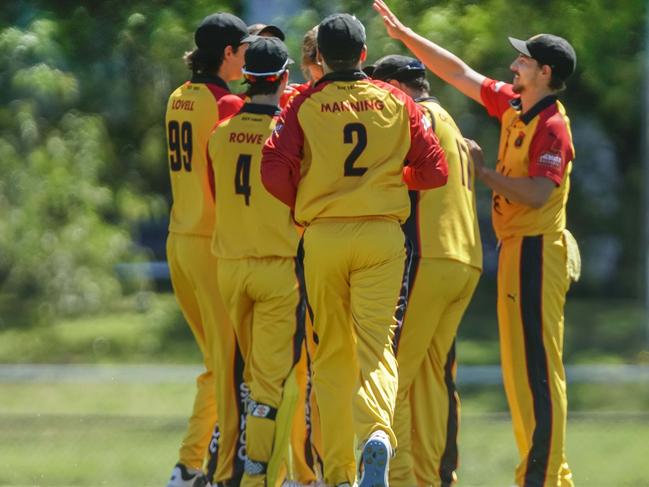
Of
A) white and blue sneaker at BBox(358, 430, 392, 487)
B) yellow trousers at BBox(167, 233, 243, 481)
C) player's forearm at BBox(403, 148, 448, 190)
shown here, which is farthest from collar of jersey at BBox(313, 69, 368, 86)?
white and blue sneaker at BBox(358, 430, 392, 487)

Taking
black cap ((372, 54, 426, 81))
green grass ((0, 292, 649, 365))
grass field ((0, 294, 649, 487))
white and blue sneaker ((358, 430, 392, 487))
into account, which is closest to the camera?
white and blue sneaker ((358, 430, 392, 487))

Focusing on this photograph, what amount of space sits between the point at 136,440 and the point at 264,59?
3517 millimetres

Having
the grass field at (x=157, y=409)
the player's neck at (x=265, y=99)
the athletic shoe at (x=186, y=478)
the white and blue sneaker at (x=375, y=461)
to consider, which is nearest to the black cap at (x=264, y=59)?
the player's neck at (x=265, y=99)

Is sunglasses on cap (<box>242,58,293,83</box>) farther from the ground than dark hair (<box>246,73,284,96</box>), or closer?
farther from the ground

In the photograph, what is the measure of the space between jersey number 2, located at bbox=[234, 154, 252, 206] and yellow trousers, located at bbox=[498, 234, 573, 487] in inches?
49.7

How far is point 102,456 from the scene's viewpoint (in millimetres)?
8656

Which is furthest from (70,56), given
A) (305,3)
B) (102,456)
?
(102,456)

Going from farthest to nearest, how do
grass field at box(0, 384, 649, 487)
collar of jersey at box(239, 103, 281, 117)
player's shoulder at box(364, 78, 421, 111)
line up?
grass field at box(0, 384, 649, 487)
collar of jersey at box(239, 103, 281, 117)
player's shoulder at box(364, 78, 421, 111)

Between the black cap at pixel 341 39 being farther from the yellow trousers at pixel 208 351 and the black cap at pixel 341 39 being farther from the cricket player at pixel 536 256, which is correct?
the yellow trousers at pixel 208 351

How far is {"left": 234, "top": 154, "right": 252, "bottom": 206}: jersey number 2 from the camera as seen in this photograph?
6.61 metres

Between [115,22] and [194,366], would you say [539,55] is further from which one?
[194,366]

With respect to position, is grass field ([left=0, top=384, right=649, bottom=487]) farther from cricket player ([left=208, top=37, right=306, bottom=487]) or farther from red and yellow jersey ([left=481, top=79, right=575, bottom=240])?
red and yellow jersey ([left=481, top=79, right=575, bottom=240])

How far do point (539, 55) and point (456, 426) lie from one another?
1774mm

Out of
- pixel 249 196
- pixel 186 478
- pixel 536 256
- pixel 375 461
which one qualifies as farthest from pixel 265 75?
pixel 186 478
